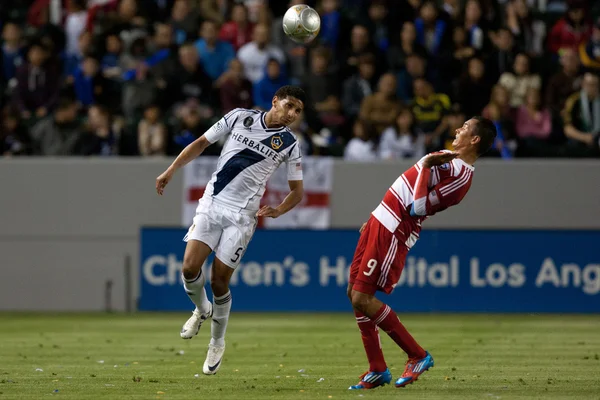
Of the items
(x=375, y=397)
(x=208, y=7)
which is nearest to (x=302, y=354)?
(x=375, y=397)

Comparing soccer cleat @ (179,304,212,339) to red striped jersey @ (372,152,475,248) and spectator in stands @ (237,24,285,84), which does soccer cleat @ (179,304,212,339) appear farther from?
spectator in stands @ (237,24,285,84)

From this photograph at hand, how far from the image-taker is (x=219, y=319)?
10.1 m

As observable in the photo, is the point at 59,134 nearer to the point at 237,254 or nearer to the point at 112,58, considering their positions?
the point at 112,58

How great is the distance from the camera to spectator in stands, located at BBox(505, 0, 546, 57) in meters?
21.2

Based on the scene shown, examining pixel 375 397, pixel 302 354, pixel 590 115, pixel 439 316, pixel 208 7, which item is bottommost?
pixel 439 316

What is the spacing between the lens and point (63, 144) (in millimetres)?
19391

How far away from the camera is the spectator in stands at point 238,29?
68.2ft

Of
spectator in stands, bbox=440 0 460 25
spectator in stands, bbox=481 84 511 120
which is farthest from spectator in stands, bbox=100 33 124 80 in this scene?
spectator in stands, bbox=481 84 511 120

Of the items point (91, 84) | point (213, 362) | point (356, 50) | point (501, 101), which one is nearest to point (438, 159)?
point (213, 362)

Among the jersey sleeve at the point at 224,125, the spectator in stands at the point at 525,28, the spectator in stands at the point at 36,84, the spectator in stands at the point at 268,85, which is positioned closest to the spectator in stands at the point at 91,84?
the spectator in stands at the point at 36,84

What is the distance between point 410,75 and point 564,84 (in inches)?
111

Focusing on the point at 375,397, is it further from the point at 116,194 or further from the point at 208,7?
the point at 208,7

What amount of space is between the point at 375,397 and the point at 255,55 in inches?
498

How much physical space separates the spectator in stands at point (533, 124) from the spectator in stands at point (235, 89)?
4908 millimetres
